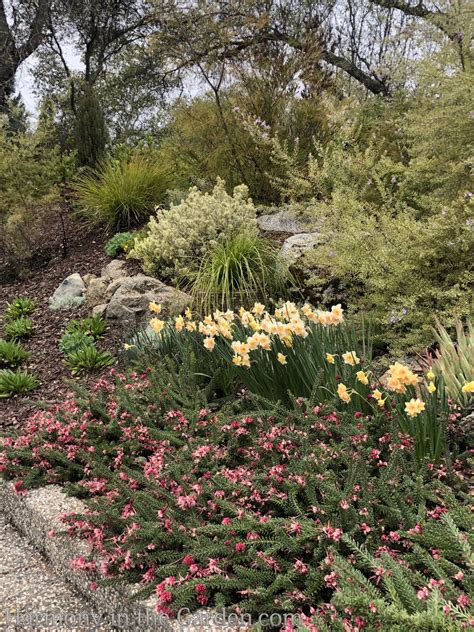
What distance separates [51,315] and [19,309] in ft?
1.38

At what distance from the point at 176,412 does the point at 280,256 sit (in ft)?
8.18

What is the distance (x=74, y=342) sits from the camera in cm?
503

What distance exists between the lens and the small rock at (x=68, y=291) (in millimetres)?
6203

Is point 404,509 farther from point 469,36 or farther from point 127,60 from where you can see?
point 127,60

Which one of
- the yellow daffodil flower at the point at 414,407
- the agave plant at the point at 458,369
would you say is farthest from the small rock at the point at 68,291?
the yellow daffodil flower at the point at 414,407

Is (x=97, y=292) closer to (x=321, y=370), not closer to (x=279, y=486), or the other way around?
(x=321, y=370)

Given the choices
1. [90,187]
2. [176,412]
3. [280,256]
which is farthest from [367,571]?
[90,187]

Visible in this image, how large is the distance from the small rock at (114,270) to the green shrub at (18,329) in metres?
1.00

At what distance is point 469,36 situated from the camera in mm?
5164

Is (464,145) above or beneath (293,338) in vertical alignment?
above

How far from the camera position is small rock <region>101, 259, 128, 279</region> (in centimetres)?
632

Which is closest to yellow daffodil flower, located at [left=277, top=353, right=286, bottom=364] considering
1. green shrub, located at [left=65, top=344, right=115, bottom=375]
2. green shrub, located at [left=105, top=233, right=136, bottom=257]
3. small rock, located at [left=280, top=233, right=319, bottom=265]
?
green shrub, located at [left=65, top=344, right=115, bottom=375]

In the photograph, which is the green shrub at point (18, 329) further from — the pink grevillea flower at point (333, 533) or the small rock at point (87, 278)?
the pink grevillea flower at point (333, 533)

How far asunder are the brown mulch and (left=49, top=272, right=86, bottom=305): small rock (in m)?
0.15
